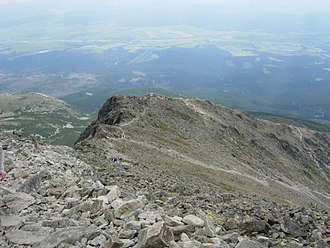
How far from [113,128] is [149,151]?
25.8ft

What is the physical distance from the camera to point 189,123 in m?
79.4

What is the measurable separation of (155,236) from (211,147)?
60.6 m

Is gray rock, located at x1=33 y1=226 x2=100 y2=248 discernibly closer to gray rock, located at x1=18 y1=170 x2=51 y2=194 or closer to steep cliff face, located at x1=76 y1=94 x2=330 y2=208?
gray rock, located at x1=18 y1=170 x2=51 y2=194

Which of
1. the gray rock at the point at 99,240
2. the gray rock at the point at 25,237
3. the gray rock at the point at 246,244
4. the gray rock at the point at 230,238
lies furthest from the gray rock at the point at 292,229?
the gray rock at the point at 25,237

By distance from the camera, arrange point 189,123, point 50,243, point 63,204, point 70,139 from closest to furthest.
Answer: point 50,243
point 63,204
point 189,123
point 70,139

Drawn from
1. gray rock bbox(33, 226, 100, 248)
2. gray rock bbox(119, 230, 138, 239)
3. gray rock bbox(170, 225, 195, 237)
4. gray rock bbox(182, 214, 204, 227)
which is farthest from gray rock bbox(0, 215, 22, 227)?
gray rock bbox(182, 214, 204, 227)

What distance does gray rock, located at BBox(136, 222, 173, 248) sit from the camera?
35.9 feet

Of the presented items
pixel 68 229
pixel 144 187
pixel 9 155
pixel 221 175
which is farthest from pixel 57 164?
pixel 221 175

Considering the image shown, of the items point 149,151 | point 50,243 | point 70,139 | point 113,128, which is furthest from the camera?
point 70,139

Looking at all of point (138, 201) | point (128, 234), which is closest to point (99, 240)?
point (128, 234)

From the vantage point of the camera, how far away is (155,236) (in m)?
11.0

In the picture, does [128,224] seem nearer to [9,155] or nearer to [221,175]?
[9,155]

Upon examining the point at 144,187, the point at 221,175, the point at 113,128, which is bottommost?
the point at 221,175

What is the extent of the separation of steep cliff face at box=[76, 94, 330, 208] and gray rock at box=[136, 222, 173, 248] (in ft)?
93.2
